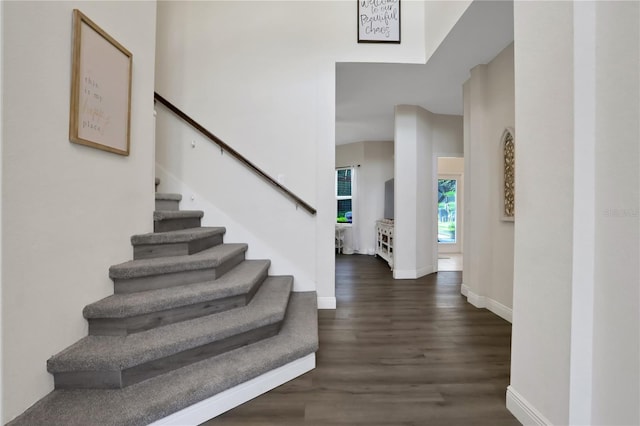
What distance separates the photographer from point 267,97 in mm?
3320

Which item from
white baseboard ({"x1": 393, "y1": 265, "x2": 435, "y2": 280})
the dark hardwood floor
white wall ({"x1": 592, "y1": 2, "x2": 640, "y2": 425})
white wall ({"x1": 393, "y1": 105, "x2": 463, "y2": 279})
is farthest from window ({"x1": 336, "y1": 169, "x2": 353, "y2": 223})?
white wall ({"x1": 592, "y1": 2, "x2": 640, "y2": 425})

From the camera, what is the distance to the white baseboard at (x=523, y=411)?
147 cm

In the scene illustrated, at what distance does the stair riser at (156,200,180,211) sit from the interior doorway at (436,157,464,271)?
22.6 ft

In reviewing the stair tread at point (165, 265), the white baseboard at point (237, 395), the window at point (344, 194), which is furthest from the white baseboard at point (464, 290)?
the window at point (344, 194)

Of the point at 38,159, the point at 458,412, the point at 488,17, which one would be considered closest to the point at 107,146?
the point at 38,159

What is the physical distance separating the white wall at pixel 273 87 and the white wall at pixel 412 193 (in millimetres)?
1811

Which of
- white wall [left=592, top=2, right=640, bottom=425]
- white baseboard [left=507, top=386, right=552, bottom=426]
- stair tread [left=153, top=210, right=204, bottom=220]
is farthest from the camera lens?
stair tread [left=153, top=210, right=204, bottom=220]

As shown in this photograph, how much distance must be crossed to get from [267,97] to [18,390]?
2965 mm

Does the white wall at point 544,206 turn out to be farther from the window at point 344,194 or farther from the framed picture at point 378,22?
the window at point 344,194

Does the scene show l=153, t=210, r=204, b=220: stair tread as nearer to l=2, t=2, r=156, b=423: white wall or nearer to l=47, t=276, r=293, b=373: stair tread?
l=2, t=2, r=156, b=423: white wall

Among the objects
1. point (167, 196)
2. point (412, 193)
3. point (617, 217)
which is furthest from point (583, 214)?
point (412, 193)

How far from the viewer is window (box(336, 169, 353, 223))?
7.87 metres

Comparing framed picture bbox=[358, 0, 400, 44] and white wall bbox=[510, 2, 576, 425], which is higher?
framed picture bbox=[358, 0, 400, 44]

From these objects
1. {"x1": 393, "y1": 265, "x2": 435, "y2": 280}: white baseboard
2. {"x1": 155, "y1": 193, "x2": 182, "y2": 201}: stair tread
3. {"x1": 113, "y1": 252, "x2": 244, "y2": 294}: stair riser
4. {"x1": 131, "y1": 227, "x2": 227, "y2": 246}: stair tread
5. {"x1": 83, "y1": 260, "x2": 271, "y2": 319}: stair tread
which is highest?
{"x1": 155, "y1": 193, "x2": 182, "y2": 201}: stair tread
